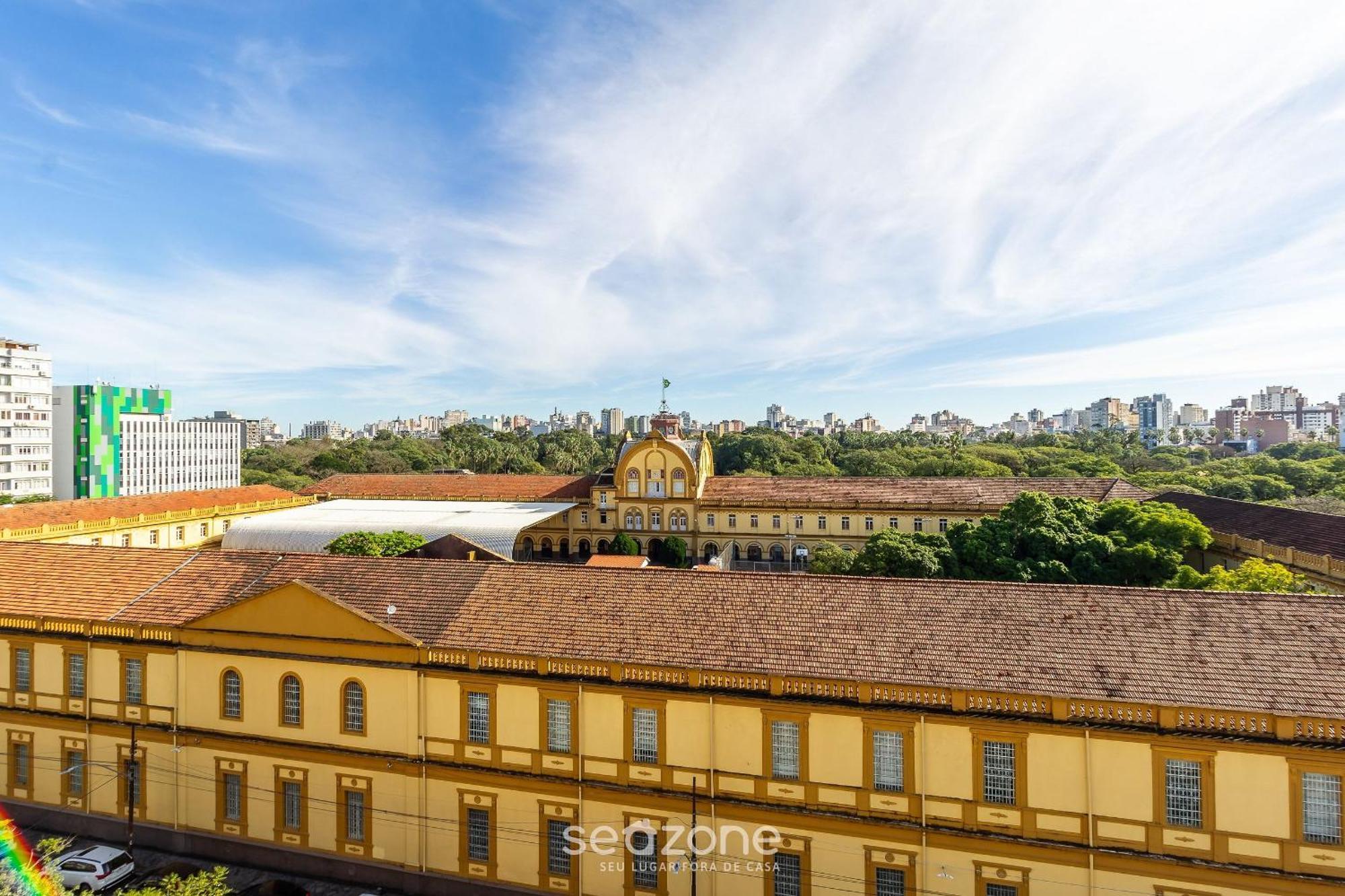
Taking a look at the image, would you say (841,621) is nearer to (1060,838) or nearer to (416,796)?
(1060,838)

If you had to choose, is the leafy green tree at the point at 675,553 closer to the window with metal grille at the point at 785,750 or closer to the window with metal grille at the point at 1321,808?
the window with metal grille at the point at 785,750

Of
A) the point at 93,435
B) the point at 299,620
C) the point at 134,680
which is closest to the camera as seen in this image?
the point at 299,620

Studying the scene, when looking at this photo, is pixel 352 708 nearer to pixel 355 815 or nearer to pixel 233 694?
pixel 355 815

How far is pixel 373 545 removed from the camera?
3622 centimetres

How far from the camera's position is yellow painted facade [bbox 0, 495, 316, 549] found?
39.7 m

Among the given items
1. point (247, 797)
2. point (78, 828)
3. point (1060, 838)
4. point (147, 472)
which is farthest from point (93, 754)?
point (147, 472)

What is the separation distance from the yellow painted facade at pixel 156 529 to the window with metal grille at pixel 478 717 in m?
27.1

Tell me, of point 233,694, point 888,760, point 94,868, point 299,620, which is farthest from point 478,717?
point 94,868

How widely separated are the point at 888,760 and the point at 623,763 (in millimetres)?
6159

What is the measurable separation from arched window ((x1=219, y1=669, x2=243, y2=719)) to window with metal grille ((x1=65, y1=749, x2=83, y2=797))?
5.36 m

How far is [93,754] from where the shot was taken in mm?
21281

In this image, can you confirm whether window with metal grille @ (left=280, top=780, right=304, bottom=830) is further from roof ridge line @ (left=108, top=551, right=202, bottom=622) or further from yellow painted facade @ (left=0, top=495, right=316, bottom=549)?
yellow painted facade @ (left=0, top=495, right=316, bottom=549)

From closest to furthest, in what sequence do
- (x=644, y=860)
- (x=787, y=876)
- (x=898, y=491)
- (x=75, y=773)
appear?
(x=787, y=876), (x=644, y=860), (x=75, y=773), (x=898, y=491)

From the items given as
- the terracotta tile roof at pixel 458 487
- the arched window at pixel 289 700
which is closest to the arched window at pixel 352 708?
the arched window at pixel 289 700
